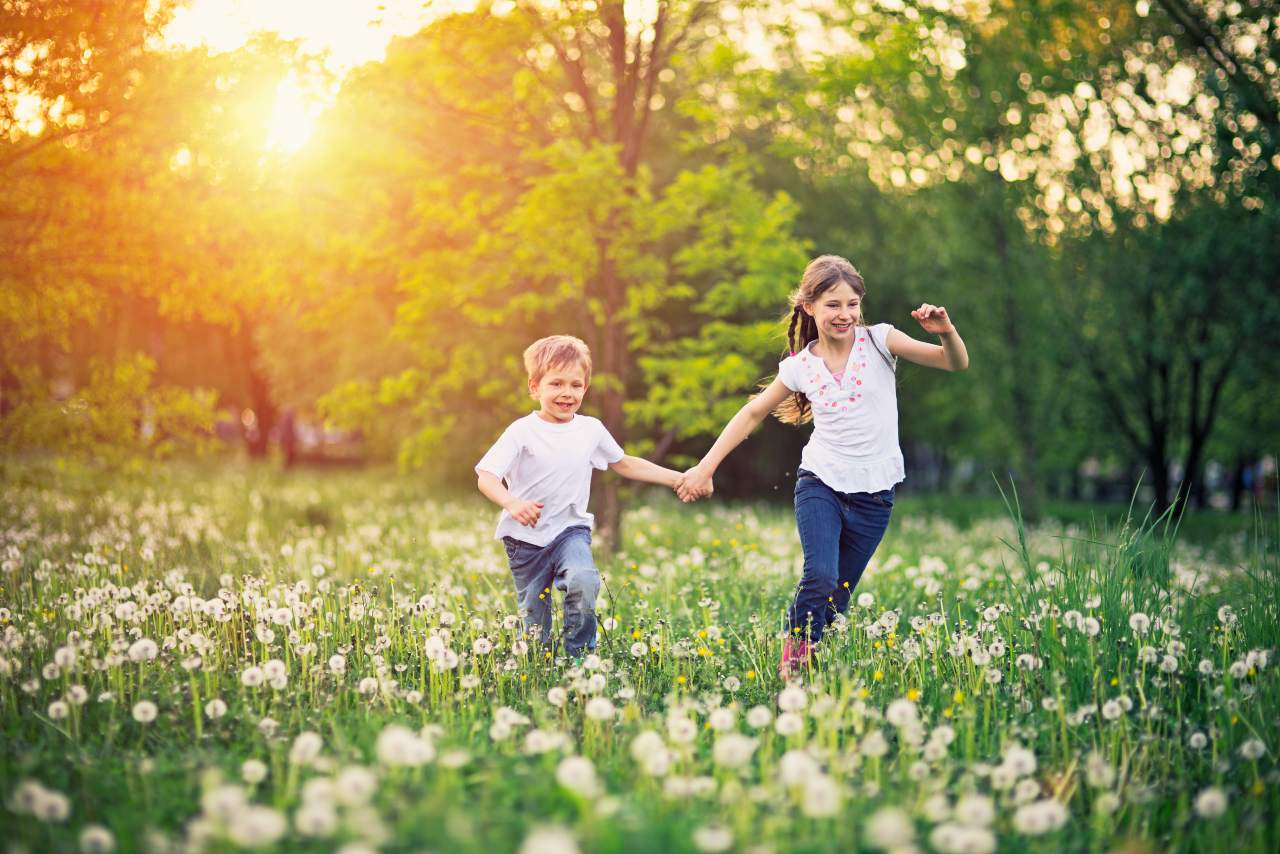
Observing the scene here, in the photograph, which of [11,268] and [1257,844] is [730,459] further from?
[1257,844]

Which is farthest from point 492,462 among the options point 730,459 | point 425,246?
point 730,459

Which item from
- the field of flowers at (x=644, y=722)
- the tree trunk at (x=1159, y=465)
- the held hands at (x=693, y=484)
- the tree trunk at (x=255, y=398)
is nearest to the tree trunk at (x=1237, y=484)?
the tree trunk at (x=1159, y=465)

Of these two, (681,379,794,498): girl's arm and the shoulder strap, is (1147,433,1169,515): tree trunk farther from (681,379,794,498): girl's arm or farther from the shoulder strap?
(681,379,794,498): girl's arm

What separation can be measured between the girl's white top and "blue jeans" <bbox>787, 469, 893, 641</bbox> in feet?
0.28

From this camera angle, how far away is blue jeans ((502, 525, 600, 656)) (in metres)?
5.09

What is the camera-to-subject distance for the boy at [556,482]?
5.15 m

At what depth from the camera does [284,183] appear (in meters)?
9.73

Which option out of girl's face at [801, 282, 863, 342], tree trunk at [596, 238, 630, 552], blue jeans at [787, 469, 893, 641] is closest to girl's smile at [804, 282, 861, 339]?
girl's face at [801, 282, 863, 342]

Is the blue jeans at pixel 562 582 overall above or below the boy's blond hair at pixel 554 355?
below

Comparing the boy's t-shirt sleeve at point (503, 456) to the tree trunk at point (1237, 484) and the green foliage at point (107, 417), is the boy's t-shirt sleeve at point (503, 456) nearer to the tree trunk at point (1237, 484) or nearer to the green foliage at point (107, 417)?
the green foliage at point (107, 417)

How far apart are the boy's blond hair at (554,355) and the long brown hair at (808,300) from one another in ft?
3.96

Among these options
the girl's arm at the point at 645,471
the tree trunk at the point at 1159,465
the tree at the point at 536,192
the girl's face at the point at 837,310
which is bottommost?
the tree trunk at the point at 1159,465

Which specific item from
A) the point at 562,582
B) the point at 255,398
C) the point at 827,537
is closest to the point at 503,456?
the point at 562,582

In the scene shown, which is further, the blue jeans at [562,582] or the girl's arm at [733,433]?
the girl's arm at [733,433]
